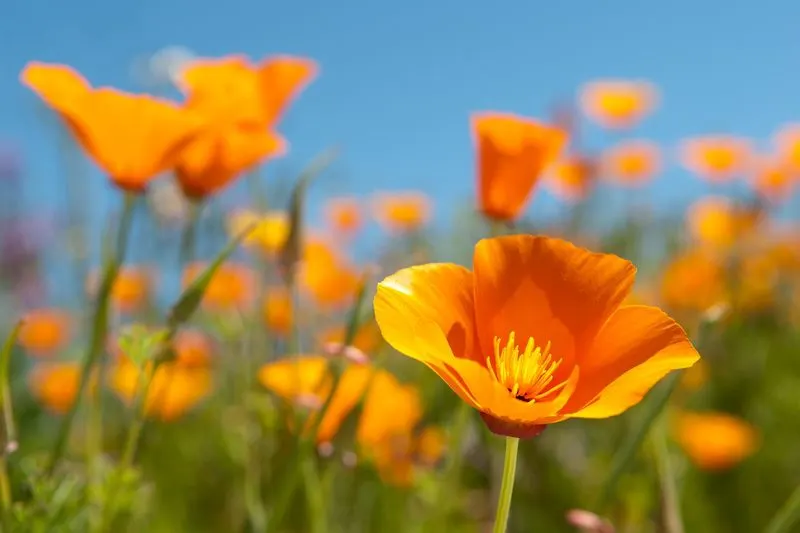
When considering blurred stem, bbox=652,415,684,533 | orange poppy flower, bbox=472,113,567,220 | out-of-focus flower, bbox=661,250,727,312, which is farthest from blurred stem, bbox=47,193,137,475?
out-of-focus flower, bbox=661,250,727,312

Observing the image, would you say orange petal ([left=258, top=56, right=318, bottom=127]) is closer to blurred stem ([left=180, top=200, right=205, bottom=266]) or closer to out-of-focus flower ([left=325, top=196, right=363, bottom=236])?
blurred stem ([left=180, top=200, right=205, bottom=266])

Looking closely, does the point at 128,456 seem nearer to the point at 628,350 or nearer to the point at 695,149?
the point at 628,350

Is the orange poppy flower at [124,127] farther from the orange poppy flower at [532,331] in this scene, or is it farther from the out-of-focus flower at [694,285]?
the out-of-focus flower at [694,285]

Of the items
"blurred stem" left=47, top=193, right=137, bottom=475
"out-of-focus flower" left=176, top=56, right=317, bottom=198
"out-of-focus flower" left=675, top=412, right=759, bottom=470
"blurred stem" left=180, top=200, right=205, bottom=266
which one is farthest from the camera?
"out-of-focus flower" left=675, top=412, right=759, bottom=470

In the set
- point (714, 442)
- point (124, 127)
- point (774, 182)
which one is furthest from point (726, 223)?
point (124, 127)

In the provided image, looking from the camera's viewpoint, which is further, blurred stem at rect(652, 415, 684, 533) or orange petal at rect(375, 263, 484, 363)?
blurred stem at rect(652, 415, 684, 533)

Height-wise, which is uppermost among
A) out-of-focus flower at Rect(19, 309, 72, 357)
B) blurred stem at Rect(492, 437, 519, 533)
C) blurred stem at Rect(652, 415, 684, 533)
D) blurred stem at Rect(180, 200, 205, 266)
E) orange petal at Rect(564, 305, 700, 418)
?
orange petal at Rect(564, 305, 700, 418)

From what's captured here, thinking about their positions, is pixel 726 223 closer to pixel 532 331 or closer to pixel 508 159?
pixel 508 159

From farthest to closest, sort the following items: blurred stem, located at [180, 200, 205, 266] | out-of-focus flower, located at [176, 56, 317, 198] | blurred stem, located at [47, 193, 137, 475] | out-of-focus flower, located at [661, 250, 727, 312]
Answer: out-of-focus flower, located at [661, 250, 727, 312], blurred stem, located at [180, 200, 205, 266], out-of-focus flower, located at [176, 56, 317, 198], blurred stem, located at [47, 193, 137, 475]
